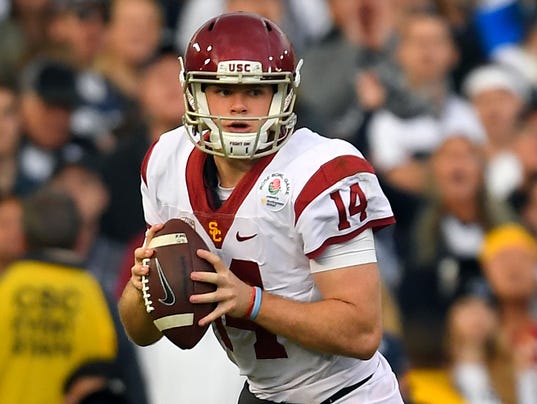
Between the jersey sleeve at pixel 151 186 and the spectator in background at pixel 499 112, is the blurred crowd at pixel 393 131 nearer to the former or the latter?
the spectator in background at pixel 499 112

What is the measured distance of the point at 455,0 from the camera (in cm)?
934

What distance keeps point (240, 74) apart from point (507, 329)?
4.09 meters

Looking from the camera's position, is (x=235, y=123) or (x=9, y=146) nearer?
(x=235, y=123)

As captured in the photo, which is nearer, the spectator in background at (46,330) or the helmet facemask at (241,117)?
the helmet facemask at (241,117)

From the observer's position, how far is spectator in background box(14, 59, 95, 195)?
773 centimetres

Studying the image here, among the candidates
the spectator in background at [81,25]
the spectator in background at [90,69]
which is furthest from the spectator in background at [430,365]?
the spectator in background at [81,25]

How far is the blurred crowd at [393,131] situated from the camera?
7301 mm

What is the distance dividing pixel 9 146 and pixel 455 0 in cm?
327

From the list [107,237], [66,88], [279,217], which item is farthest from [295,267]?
[66,88]

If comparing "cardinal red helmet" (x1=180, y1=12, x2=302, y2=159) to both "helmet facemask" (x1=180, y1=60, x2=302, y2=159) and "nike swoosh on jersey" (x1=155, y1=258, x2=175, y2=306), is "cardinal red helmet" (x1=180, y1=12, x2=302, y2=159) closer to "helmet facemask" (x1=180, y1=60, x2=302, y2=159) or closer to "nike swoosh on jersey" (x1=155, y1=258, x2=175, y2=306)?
"helmet facemask" (x1=180, y1=60, x2=302, y2=159)

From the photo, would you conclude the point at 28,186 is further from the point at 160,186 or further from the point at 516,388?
the point at 160,186

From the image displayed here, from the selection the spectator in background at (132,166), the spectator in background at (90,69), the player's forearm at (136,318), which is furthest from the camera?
the spectator in background at (90,69)

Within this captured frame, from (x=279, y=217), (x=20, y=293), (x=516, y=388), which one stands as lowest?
(x=516, y=388)

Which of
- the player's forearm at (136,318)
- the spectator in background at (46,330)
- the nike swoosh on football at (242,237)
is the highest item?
the nike swoosh on football at (242,237)
